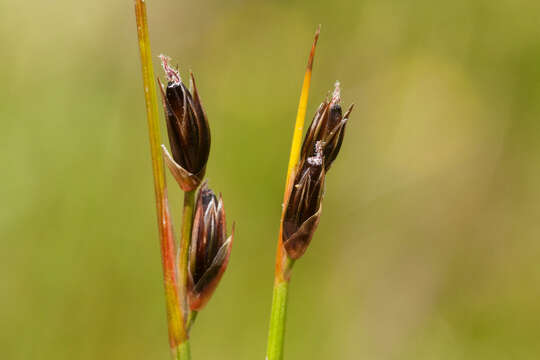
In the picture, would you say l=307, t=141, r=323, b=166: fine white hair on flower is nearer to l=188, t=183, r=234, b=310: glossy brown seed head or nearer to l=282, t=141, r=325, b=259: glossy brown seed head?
l=282, t=141, r=325, b=259: glossy brown seed head

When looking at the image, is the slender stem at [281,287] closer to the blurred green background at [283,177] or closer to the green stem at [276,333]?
the green stem at [276,333]

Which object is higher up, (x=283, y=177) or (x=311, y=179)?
(x=311, y=179)

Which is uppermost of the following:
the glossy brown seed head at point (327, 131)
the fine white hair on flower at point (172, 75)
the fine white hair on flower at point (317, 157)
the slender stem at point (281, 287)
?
the fine white hair on flower at point (172, 75)

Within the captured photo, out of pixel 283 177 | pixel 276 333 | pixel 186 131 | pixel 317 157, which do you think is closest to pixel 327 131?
pixel 317 157

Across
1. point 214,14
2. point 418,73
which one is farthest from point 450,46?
point 214,14

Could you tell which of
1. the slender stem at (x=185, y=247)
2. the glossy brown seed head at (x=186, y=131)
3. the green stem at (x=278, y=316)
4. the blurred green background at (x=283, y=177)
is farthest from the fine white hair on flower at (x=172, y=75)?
the blurred green background at (x=283, y=177)

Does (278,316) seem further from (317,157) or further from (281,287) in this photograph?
(317,157)

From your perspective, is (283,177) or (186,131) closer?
(186,131)

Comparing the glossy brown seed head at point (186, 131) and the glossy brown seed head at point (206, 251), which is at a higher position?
the glossy brown seed head at point (186, 131)
